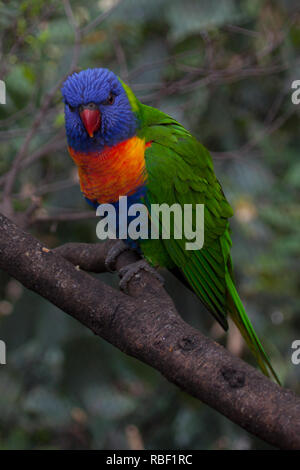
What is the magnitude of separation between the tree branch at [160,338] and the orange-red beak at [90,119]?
0.51m

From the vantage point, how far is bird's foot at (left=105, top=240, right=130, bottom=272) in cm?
231

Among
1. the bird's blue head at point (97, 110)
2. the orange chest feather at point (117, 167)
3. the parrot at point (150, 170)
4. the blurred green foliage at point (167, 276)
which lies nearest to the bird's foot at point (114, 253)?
the parrot at point (150, 170)

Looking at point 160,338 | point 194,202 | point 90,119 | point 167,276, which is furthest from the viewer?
point 167,276

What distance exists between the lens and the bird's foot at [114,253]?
7.56 ft

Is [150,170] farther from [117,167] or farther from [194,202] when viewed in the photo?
[194,202]

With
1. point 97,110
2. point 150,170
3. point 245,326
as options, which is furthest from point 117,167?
point 245,326

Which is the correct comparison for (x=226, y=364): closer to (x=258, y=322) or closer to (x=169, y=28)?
(x=258, y=322)

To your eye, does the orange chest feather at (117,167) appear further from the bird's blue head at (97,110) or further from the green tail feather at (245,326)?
the green tail feather at (245,326)

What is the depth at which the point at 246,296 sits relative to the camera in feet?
13.5

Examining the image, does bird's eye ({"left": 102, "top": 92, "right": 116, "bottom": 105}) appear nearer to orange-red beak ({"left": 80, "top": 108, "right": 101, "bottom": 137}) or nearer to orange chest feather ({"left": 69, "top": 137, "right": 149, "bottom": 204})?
orange-red beak ({"left": 80, "top": 108, "right": 101, "bottom": 137})

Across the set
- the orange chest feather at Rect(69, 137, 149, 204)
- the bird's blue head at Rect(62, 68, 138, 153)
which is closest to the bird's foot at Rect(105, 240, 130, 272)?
the orange chest feather at Rect(69, 137, 149, 204)

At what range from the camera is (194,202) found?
2.29m

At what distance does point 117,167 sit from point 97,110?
0.23 meters

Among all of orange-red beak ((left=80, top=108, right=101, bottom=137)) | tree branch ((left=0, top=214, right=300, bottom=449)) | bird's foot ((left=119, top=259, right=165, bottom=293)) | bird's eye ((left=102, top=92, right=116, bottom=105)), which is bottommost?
tree branch ((left=0, top=214, right=300, bottom=449))
